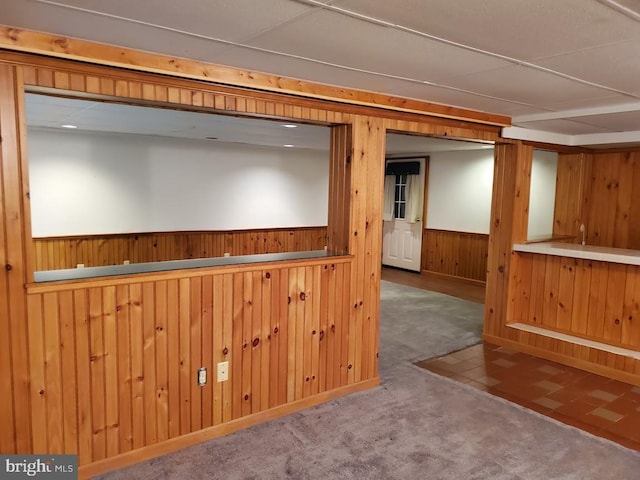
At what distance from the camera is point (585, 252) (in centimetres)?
426

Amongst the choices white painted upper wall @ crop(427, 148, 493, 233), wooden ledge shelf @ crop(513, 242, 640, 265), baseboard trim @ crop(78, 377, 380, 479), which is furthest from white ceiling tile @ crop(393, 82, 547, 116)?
white painted upper wall @ crop(427, 148, 493, 233)

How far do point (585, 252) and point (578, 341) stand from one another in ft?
2.66

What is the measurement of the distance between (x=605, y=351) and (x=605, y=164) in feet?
8.76

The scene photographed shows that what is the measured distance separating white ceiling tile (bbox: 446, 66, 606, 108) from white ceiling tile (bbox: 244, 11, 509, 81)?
18cm

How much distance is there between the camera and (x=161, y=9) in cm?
178

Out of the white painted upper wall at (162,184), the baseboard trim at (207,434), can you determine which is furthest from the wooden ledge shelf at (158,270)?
the white painted upper wall at (162,184)

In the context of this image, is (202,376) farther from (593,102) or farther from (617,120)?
(617,120)

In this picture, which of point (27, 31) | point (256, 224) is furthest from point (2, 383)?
point (256, 224)

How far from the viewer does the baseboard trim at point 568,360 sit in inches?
154

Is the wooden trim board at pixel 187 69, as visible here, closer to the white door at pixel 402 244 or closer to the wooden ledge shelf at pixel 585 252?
the wooden ledge shelf at pixel 585 252

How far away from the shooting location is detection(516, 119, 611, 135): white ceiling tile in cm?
415

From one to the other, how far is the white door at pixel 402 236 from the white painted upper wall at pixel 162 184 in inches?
64.8

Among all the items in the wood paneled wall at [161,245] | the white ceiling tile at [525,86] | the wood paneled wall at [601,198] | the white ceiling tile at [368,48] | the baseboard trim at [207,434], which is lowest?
the baseboard trim at [207,434]

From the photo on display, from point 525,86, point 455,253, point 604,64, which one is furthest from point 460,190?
point 604,64
